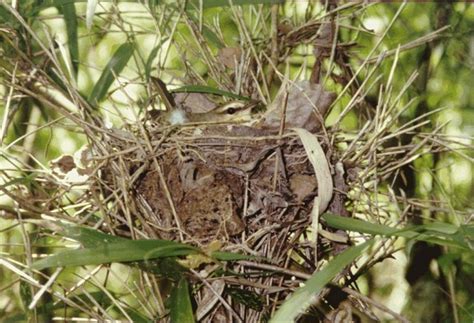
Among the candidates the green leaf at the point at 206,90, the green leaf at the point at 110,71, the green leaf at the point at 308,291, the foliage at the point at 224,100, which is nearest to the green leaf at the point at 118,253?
the foliage at the point at 224,100

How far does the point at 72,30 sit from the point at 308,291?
65 centimetres

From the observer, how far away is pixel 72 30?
124 cm

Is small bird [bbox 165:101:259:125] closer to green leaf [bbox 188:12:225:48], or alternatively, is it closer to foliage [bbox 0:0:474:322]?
foliage [bbox 0:0:474:322]

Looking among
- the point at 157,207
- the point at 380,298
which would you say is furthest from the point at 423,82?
the point at 157,207

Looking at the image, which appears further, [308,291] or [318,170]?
[318,170]

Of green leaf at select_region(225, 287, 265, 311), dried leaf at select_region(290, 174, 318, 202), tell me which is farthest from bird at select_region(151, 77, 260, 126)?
green leaf at select_region(225, 287, 265, 311)

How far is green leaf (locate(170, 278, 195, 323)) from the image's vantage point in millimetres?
876

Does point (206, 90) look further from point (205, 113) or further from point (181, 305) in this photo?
point (181, 305)

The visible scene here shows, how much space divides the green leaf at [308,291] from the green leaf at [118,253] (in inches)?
5.5

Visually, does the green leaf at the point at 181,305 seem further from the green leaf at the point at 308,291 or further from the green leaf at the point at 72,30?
the green leaf at the point at 72,30

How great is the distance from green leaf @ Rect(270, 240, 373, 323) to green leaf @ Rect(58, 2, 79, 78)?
23.3 inches

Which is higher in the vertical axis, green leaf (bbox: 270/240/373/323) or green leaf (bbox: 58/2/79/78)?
green leaf (bbox: 58/2/79/78)

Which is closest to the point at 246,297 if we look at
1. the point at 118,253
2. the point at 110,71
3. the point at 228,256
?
the point at 228,256

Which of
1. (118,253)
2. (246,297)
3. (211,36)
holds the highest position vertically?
Result: (211,36)
